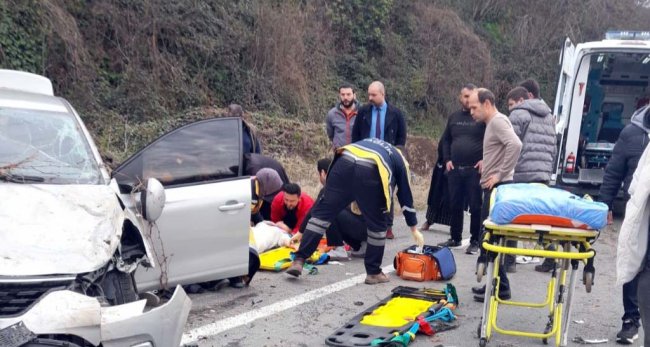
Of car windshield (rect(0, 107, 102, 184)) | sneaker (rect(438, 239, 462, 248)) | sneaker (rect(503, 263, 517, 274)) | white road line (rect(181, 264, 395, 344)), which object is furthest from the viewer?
sneaker (rect(438, 239, 462, 248))

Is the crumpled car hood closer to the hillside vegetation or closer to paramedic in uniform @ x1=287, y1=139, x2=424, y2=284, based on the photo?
paramedic in uniform @ x1=287, y1=139, x2=424, y2=284

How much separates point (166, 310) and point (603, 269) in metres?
5.86

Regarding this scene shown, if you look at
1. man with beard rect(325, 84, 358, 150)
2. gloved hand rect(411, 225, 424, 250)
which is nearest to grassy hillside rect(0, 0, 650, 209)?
man with beard rect(325, 84, 358, 150)

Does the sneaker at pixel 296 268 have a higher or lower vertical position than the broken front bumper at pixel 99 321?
lower

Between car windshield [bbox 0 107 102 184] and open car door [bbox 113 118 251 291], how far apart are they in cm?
49

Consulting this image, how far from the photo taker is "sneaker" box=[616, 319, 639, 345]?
5785 millimetres

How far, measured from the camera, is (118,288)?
436 centimetres

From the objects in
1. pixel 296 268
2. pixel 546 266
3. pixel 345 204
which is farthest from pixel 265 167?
pixel 546 266

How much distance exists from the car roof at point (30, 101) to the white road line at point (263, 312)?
1918 millimetres

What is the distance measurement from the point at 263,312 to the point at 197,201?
1069 mm

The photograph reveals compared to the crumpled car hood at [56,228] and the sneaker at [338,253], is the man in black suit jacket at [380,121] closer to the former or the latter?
the sneaker at [338,253]

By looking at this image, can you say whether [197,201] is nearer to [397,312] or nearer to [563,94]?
[397,312]

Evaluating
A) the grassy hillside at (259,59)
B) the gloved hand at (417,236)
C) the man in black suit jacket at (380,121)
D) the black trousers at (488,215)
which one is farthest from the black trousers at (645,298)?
the grassy hillside at (259,59)

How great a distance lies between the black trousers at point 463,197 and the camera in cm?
861
